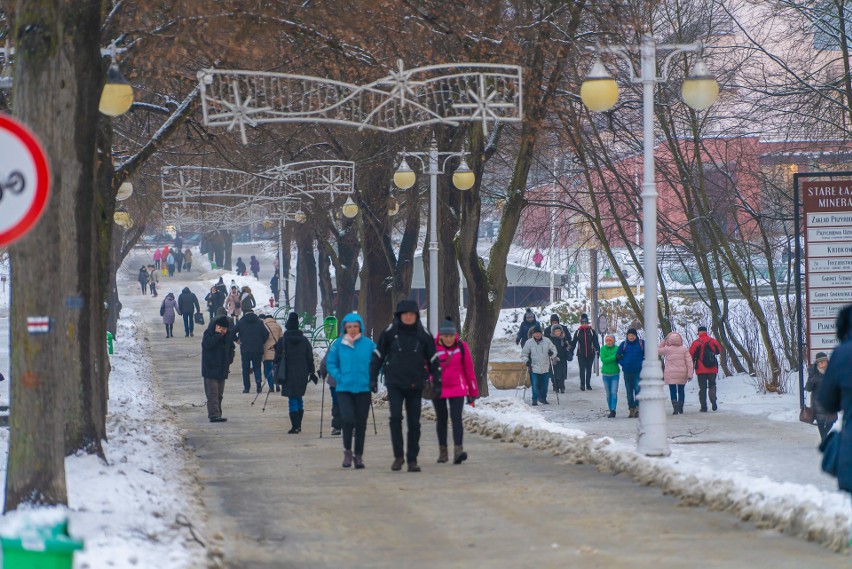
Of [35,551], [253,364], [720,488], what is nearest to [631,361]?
[253,364]

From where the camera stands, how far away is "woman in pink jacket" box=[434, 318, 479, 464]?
14.2 m

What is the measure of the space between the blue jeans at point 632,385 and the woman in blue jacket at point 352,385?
10.9 metres

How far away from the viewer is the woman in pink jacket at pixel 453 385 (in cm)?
1419

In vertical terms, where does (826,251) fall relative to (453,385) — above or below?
above

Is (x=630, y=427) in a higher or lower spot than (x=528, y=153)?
lower

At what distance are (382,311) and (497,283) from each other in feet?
33.0

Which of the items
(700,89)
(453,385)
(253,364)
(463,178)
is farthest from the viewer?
A: (253,364)

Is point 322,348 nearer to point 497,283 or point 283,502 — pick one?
point 497,283

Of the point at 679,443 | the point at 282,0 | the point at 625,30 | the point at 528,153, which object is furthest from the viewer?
the point at 528,153

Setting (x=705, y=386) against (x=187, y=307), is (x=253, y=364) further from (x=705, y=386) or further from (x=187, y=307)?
(x=187, y=307)

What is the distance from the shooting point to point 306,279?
53375 mm

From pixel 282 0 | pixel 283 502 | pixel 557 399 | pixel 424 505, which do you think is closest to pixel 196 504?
pixel 283 502

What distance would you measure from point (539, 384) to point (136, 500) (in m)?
17.6

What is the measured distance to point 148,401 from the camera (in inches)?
939
